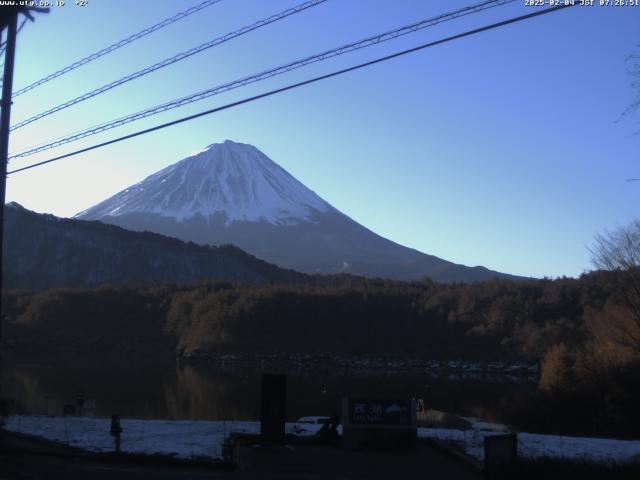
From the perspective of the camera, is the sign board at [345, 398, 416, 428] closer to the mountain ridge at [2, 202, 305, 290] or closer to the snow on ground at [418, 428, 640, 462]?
the snow on ground at [418, 428, 640, 462]

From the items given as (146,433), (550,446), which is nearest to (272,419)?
(146,433)

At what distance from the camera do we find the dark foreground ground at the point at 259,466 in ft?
40.0

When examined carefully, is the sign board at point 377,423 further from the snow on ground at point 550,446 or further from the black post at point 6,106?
the black post at point 6,106

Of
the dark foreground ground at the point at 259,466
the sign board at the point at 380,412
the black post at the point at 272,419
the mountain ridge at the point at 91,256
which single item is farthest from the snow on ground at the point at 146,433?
the mountain ridge at the point at 91,256

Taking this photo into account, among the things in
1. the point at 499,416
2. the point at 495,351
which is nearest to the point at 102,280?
the point at 495,351

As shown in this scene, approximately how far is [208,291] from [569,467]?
95.4 metres

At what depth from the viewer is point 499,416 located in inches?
1352

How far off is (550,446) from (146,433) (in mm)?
8095

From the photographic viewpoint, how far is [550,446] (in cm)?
1582

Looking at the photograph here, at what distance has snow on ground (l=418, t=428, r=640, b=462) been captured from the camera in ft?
47.4

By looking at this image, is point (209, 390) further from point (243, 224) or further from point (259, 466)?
point (243, 224)

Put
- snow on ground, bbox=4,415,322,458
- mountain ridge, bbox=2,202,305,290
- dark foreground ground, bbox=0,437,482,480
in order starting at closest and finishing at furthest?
dark foreground ground, bbox=0,437,482,480 < snow on ground, bbox=4,415,322,458 < mountain ridge, bbox=2,202,305,290

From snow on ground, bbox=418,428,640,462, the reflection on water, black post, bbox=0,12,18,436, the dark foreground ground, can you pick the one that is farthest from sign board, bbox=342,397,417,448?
the reflection on water

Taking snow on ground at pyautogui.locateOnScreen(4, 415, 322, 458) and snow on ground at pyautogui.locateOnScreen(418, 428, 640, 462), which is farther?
snow on ground at pyautogui.locateOnScreen(4, 415, 322, 458)
